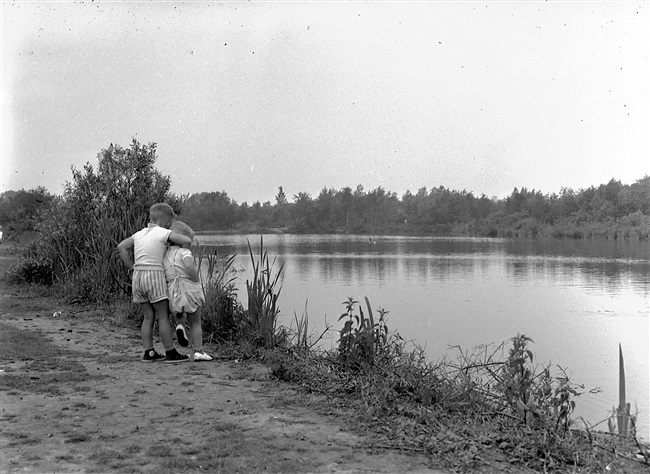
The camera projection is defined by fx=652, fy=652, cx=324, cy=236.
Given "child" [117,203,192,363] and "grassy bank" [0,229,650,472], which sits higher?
"child" [117,203,192,363]

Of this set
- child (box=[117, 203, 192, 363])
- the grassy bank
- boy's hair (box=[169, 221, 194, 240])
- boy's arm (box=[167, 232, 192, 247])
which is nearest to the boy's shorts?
child (box=[117, 203, 192, 363])

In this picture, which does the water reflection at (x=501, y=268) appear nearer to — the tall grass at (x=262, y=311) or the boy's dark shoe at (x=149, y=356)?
the tall grass at (x=262, y=311)

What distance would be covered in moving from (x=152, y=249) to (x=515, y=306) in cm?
1255

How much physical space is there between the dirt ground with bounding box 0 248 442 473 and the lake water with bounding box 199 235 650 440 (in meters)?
2.80

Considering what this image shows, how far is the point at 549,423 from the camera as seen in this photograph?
4.03 m

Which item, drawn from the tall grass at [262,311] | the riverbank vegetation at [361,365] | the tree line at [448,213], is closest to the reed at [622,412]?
the riverbank vegetation at [361,365]

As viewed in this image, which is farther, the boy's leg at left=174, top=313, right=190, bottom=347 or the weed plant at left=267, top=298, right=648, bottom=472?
the boy's leg at left=174, top=313, right=190, bottom=347

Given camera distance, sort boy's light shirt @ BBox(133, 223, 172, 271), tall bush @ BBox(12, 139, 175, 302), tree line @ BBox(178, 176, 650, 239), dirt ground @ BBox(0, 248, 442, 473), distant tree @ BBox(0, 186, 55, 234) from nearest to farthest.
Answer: dirt ground @ BBox(0, 248, 442, 473)
boy's light shirt @ BBox(133, 223, 172, 271)
tall bush @ BBox(12, 139, 175, 302)
distant tree @ BBox(0, 186, 55, 234)
tree line @ BBox(178, 176, 650, 239)

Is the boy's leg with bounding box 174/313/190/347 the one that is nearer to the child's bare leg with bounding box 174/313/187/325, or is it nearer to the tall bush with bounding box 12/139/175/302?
the child's bare leg with bounding box 174/313/187/325

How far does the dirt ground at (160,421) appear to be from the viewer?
10.8ft

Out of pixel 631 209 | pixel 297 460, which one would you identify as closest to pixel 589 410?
pixel 297 460

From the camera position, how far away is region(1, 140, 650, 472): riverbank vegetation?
3773 millimetres

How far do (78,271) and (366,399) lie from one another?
7373 millimetres

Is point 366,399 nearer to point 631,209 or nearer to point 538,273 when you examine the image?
point 538,273
